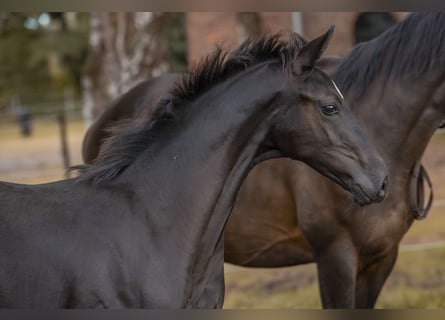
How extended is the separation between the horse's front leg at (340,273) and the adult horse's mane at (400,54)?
2.71 ft

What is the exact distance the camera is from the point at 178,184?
274cm

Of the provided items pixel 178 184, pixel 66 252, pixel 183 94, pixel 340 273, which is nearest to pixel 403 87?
pixel 340 273

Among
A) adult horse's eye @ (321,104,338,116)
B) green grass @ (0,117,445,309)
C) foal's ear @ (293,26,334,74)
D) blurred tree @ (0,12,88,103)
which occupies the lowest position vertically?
blurred tree @ (0,12,88,103)

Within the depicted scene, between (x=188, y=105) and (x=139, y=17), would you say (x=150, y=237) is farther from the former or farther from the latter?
(x=139, y=17)

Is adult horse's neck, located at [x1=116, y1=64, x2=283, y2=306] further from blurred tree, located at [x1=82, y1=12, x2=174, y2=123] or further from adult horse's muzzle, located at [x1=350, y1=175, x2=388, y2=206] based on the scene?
blurred tree, located at [x1=82, y1=12, x2=174, y2=123]

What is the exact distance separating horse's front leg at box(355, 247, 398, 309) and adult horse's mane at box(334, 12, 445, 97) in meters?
0.91

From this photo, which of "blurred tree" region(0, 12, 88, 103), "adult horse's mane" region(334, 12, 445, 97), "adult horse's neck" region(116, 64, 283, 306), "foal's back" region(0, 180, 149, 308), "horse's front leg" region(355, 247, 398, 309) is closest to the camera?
"foal's back" region(0, 180, 149, 308)

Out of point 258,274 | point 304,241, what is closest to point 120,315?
point 304,241

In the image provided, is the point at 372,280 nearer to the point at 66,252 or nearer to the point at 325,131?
the point at 325,131

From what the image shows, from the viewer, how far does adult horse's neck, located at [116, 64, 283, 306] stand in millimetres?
2707

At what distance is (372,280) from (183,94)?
1.63 metres

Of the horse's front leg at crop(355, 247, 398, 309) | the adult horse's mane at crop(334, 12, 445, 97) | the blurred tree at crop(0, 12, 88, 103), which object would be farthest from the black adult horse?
the blurred tree at crop(0, 12, 88, 103)

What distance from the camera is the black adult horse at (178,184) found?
2.52m

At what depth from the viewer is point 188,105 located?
2863 mm
